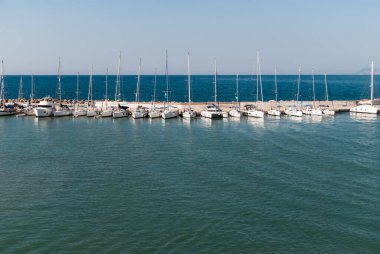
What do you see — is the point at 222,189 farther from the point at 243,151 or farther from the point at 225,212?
the point at 243,151

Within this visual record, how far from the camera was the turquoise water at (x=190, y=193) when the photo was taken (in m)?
29.3

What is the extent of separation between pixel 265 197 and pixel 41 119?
65.8m

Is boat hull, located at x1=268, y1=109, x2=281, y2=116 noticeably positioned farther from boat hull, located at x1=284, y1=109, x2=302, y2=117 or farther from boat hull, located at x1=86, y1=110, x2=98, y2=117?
boat hull, located at x1=86, y1=110, x2=98, y2=117

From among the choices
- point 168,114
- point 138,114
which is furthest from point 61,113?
point 168,114

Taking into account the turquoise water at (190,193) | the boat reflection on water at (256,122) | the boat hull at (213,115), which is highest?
the boat hull at (213,115)

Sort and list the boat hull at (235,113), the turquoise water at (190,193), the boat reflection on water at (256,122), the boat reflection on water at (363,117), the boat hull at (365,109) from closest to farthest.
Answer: the turquoise water at (190,193), the boat reflection on water at (256,122), the boat reflection on water at (363,117), the boat hull at (235,113), the boat hull at (365,109)

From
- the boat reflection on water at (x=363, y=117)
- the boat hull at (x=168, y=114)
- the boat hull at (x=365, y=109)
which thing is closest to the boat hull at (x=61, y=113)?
the boat hull at (x=168, y=114)

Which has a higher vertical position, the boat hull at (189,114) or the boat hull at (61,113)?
the boat hull at (61,113)

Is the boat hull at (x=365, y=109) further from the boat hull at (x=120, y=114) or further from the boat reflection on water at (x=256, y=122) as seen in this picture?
the boat hull at (x=120, y=114)

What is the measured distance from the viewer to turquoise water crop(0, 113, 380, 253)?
29.3 m

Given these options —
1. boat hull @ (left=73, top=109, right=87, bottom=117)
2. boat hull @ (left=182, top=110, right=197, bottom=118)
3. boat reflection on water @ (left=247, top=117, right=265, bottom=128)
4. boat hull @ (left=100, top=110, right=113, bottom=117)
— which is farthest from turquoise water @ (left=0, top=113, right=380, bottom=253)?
boat hull @ (left=73, top=109, right=87, bottom=117)

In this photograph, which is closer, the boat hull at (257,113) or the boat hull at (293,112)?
the boat hull at (257,113)

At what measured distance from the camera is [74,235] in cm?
3009

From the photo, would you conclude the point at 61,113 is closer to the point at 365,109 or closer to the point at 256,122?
the point at 256,122
